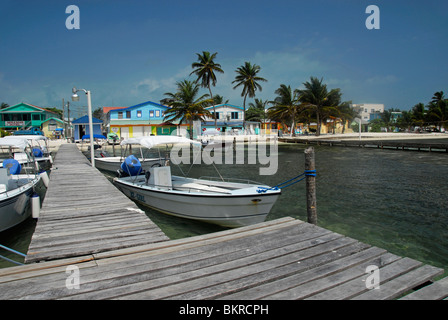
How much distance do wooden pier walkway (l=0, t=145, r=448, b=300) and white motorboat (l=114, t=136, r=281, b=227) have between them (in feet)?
7.83

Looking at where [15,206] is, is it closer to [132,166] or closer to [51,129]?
[132,166]

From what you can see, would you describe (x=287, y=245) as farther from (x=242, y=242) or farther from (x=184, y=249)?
(x=184, y=249)

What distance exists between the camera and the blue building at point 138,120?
183ft

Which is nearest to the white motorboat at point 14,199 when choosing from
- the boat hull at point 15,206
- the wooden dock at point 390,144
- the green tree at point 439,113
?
the boat hull at point 15,206

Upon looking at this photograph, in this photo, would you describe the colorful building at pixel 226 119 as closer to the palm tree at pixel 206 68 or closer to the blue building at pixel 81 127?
the palm tree at pixel 206 68

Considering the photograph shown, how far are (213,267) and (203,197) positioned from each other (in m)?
4.97

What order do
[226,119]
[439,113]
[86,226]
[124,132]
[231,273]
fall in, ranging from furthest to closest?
[439,113] → [226,119] → [124,132] → [86,226] → [231,273]

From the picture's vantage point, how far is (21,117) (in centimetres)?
6053

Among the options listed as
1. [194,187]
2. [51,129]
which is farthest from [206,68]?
[194,187]

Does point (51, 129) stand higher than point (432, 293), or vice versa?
point (51, 129)

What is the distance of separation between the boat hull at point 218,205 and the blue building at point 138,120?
46716 millimetres

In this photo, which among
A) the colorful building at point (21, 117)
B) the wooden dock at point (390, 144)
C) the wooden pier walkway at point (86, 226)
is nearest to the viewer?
the wooden pier walkway at point (86, 226)
